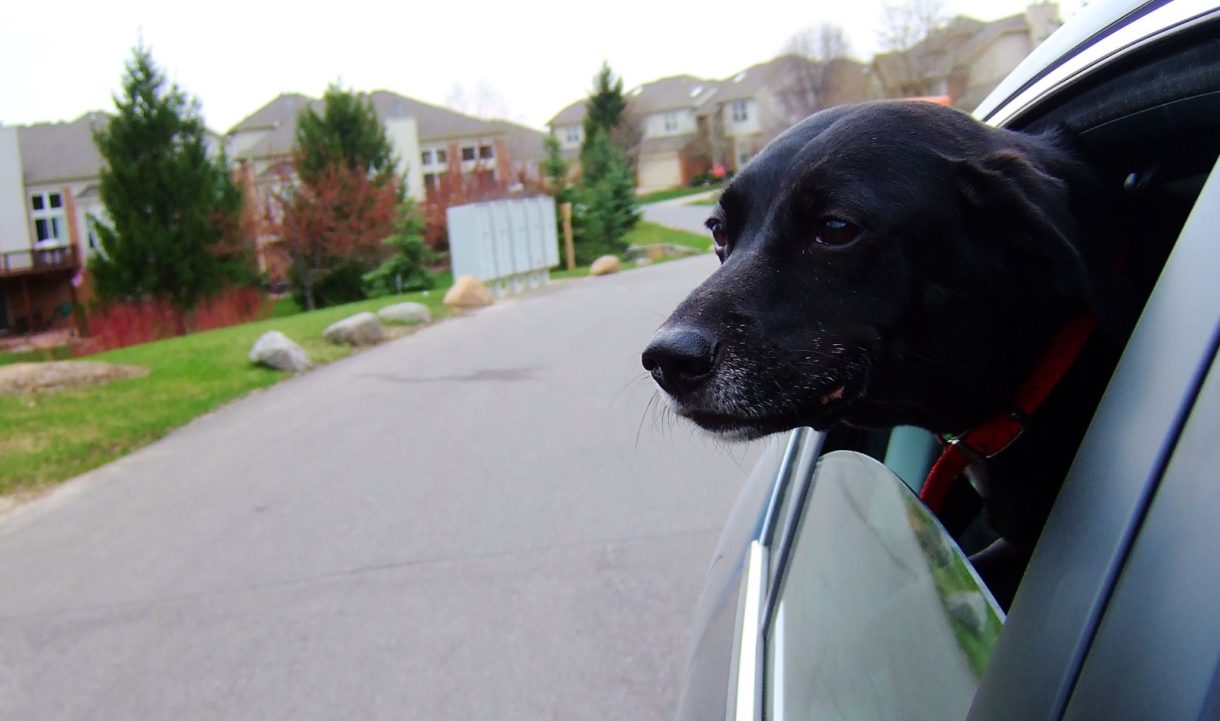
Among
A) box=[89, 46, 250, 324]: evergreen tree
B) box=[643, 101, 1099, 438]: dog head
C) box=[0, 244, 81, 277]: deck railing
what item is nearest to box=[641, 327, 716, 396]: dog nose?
box=[643, 101, 1099, 438]: dog head

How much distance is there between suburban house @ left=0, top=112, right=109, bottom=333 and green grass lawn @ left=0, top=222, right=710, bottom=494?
42964 mm

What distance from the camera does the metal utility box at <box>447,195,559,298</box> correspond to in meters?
21.5

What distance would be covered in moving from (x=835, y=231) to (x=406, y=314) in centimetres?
1661

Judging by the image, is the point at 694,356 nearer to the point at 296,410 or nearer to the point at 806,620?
the point at 806,620

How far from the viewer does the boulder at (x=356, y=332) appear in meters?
15.9

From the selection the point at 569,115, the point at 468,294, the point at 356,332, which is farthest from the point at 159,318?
the point at 569,115

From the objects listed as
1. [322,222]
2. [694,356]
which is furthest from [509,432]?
[322,222]

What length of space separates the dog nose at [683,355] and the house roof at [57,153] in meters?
67.6

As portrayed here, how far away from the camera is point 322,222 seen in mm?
36719

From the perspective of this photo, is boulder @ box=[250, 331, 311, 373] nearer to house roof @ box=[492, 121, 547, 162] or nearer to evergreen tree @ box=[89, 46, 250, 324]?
evergreen tree @ box=[89, 46, 250, 324]

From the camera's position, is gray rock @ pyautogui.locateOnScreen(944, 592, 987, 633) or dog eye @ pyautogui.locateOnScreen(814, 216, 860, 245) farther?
dog eye @ pyautogui.locateOnScreen(814, 216, 860, 245)

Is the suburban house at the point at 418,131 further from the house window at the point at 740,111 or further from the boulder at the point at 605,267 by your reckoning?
the boulder at the point at 605,267

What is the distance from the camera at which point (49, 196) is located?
208 ft

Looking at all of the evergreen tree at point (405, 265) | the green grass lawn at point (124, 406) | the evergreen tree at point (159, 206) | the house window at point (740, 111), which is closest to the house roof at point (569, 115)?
the house window at point (740, 111)
